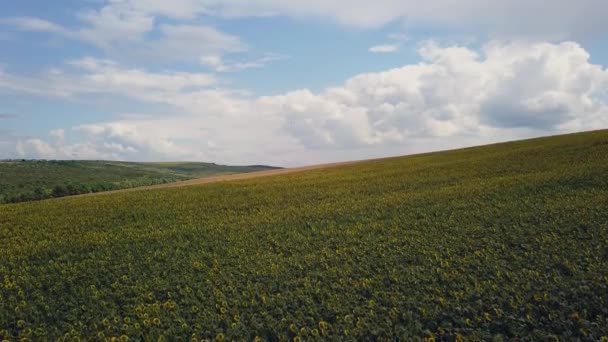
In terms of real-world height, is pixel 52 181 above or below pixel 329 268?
above

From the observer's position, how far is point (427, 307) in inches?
526

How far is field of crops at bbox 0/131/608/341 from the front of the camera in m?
12.9

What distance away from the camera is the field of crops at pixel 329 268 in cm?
1292

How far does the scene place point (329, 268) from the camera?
16609 millimetres

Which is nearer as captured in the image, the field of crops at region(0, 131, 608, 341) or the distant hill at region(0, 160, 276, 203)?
the field of crops at region(0, 131, 608, 341)

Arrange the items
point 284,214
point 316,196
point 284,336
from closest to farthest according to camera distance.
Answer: point 284,336 < point 284,214 < point 316,196

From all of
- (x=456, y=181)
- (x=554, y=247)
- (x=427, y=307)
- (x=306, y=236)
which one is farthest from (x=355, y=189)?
(x=427, y=307)

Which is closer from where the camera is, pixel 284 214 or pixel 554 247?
pixel 554 247

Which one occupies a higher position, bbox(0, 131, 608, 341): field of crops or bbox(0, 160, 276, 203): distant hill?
bbox(0, 160, 276, 203): distant hill

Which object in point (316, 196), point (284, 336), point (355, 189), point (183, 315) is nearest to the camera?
point (284, 336)

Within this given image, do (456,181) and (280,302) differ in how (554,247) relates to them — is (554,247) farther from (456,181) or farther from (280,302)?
(456,181)

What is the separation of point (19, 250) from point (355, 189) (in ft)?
71.1

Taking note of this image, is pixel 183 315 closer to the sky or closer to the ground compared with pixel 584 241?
closer to the ground

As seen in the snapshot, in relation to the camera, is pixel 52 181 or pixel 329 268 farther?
pixel 52 181
